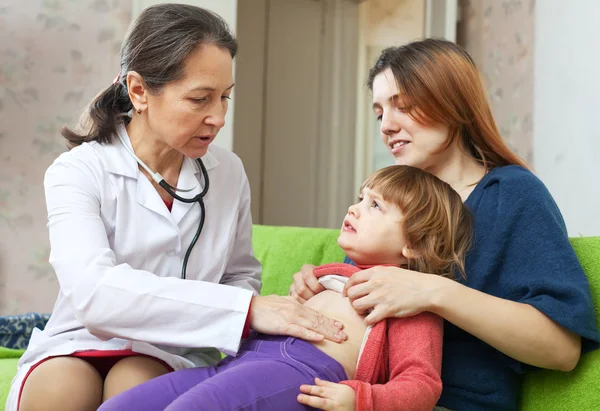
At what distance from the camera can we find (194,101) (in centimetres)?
157

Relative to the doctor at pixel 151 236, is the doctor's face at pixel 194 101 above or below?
above

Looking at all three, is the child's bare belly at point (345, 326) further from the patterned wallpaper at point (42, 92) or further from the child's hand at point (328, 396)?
the patterned wallpaper at point (42, 92)

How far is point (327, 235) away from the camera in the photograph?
222 centimetres

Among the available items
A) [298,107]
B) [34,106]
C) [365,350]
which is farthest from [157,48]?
[298,107]

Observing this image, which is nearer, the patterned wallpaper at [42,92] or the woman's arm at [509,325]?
the woman's arm at [509,325]

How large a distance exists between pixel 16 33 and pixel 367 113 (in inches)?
87.5

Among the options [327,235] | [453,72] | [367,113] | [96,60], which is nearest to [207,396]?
[453,72]

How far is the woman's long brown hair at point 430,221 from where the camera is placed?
147 centimetres

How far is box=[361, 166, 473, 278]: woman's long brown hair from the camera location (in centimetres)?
147

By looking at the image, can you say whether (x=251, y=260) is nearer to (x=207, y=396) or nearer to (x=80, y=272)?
(x=80, y=272)

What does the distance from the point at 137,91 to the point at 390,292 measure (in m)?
0.73

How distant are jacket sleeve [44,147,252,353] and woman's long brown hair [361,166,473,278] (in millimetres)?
359

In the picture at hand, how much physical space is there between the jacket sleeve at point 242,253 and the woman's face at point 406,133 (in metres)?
0.39

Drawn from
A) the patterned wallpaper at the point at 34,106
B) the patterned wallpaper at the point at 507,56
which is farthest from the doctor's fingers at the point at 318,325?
the patterned wallpaper at the point at 34,106
